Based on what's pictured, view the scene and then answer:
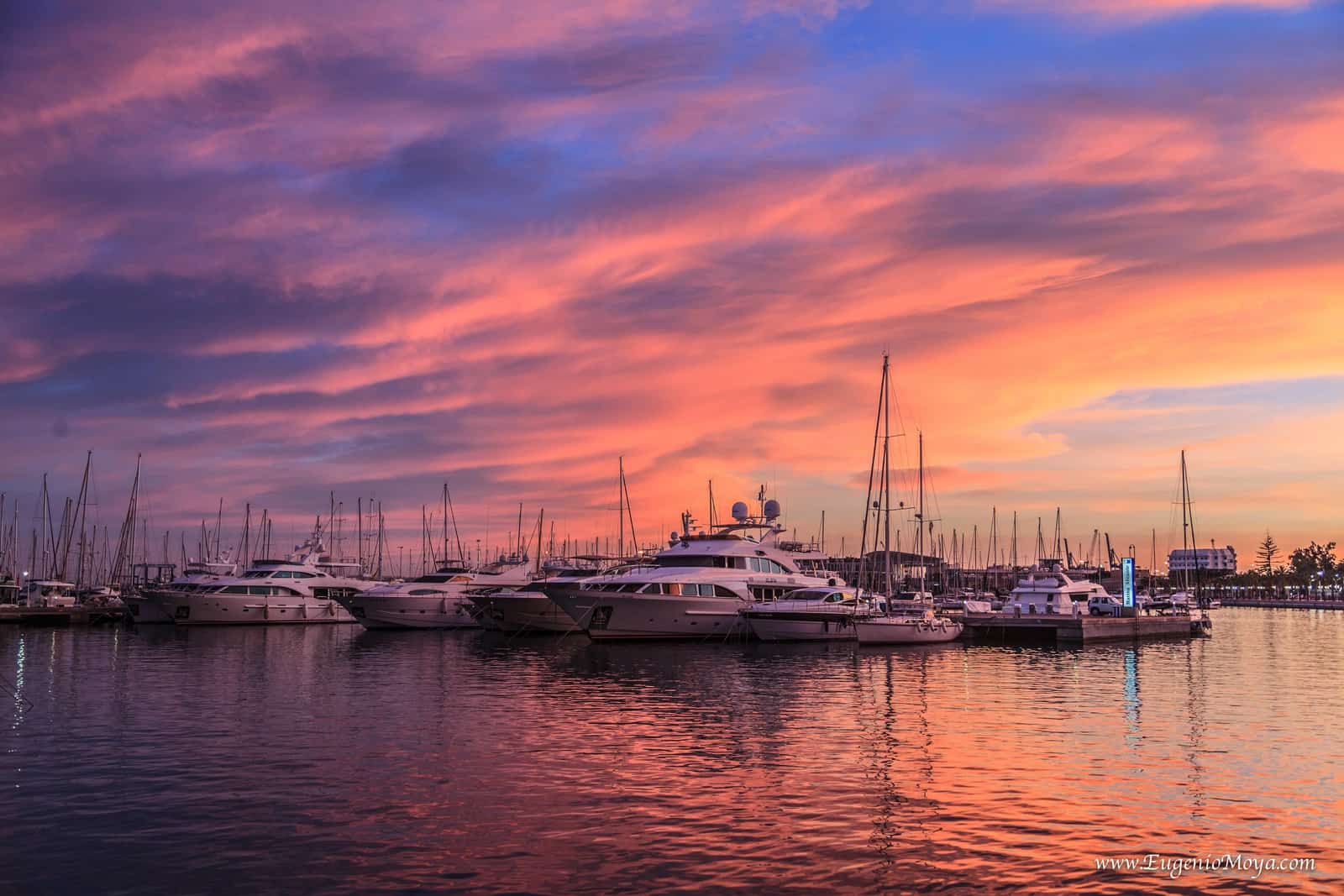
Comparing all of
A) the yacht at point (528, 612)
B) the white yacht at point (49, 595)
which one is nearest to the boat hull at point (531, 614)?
the yacht at point (528, 612)

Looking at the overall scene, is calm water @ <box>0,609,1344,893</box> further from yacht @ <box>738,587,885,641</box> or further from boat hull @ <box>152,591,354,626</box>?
boat hull @ <box>152,591,354,626</box>

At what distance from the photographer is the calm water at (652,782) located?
618 inches

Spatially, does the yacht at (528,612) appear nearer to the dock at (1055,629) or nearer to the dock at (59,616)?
the dock at (1055,629)

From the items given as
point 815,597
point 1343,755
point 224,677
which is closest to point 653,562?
point 815,597

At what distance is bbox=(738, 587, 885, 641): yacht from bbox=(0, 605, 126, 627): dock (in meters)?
56.1

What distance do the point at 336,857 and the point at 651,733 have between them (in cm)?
1291

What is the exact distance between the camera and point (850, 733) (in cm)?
2844

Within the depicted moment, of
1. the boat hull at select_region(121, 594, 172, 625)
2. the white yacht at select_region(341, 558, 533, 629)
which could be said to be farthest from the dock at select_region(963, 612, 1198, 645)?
the boat hull at select_region(121, 594, 172, 625)

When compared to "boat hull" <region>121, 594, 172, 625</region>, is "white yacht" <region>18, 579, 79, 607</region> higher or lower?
higher

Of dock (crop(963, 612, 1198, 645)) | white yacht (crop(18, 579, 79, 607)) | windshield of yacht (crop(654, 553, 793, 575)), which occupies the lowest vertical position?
dock (crop(963, 612, 1198, 645))

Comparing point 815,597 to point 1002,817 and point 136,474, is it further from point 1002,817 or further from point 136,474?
point 136,474

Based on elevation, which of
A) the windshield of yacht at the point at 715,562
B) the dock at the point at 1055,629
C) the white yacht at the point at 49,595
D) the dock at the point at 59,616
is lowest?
the dock at the point at 1055,629

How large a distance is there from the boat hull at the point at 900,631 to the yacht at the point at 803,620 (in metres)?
0.57

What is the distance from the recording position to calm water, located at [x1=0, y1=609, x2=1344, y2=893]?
15.7m
